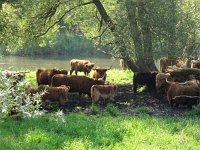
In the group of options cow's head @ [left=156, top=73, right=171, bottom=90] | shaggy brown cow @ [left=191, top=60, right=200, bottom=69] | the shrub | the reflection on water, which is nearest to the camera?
the shrub

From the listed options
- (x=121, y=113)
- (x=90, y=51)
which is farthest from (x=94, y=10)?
(x=90, y=51)

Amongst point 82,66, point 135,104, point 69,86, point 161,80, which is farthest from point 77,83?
point 82,66

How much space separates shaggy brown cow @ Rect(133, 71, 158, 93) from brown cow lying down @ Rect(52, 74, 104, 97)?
2.04 m

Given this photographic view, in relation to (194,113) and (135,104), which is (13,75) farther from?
(135,104)

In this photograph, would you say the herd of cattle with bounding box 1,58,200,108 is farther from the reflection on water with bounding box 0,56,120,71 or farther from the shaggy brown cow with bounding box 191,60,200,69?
the reflection on water with bounding box 0,56,120,71

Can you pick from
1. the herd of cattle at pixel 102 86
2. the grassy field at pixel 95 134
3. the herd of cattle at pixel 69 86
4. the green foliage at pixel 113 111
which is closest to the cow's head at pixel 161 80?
the herd of cattle at pixel 102 86

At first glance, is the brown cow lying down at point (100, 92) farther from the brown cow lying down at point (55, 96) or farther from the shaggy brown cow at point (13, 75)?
the shaggy brown cow at point (13, 75)

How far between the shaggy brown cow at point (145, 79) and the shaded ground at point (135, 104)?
0.52m

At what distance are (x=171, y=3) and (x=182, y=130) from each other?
7.30 m

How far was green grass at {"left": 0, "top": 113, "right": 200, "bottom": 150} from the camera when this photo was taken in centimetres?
838

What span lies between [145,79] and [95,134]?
8470 millimetres

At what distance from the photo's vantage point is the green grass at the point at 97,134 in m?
8.38

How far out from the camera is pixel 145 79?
17391 millimetres

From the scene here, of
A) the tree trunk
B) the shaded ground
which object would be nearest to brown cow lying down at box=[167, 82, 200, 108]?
the shaded ground
